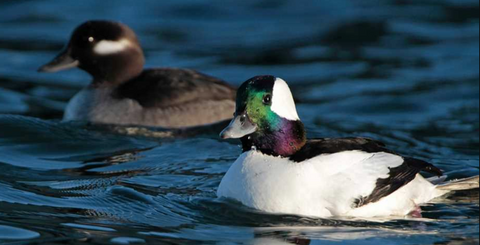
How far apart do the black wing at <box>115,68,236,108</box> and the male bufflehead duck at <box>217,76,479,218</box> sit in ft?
12.5

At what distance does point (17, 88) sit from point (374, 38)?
20.0ft

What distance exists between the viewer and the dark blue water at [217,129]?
306 inches

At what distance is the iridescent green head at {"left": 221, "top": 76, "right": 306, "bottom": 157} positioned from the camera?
7.96 m

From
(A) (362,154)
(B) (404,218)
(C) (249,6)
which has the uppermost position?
(C) (249,6)

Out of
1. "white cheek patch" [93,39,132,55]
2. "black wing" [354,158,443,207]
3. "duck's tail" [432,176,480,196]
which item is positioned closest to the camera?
"black wing" [354,158,443,207]

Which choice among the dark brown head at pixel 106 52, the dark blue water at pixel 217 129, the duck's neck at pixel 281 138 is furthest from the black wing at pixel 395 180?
the dark brown head at pixel 106 52

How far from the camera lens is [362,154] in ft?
26.4

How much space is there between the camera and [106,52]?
40.9 ft

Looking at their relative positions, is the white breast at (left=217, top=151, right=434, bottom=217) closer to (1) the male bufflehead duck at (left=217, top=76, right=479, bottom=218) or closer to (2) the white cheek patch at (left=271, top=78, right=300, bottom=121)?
(1) the male bufflehead duck at (left=217, top=76, right=479, bottom=218)

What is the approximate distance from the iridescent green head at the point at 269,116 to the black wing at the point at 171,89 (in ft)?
13.1

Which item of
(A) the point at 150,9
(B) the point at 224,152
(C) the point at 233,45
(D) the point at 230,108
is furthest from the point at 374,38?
(B) the point at 224,152

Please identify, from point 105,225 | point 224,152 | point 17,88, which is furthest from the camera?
point 17,88

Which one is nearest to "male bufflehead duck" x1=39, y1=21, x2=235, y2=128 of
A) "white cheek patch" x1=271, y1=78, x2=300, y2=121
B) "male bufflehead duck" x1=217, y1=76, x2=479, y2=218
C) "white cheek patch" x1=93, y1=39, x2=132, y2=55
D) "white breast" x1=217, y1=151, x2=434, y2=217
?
"white cheek patch" x1=93, y1=39, x2=132, y2=55

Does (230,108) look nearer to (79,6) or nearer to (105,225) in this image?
(105,225)
